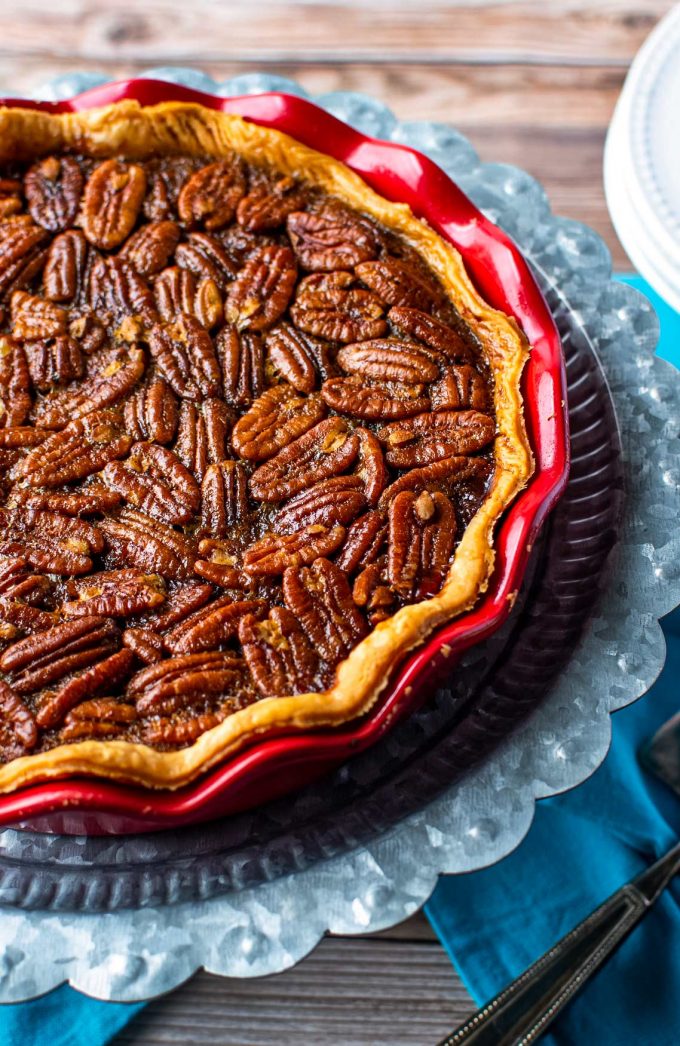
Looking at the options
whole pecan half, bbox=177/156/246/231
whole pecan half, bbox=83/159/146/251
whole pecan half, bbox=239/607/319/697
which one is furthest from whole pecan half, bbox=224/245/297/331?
whole pecan half, bbox=239/607/319/697

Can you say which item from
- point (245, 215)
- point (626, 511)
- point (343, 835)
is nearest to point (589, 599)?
point (626, 511)

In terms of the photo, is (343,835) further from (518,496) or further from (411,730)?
(518,496)

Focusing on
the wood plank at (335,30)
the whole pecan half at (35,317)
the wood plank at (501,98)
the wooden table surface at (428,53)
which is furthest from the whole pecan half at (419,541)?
the wood plank at (335,30)

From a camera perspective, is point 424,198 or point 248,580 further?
point 424,198

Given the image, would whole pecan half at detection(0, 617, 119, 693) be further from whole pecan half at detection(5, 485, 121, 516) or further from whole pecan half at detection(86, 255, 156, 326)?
whole pecan half at detection(86, 255, 156, 326)

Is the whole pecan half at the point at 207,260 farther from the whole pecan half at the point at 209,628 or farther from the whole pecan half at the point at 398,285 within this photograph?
the whole pecan half at the point at 209,628

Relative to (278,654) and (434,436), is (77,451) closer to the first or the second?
(278,654)
